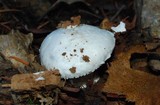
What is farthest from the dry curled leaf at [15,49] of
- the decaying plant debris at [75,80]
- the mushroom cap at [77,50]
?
the mushroom cap at [77,50]

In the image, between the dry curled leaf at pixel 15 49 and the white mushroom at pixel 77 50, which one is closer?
the white mushroom at pixel 77 50

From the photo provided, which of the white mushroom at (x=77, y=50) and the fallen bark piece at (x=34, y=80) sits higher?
the white mushroom at (x=77, y=50)

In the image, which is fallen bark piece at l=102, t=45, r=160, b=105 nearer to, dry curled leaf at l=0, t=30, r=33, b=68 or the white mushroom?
the white mushroom

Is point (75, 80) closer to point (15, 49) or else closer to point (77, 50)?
point (77, 50)

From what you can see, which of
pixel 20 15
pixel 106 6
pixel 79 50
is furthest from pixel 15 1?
pixel 79 50

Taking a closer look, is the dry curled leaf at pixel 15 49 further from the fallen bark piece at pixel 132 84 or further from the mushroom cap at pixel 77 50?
the fallen bark piece at pixel 132 84

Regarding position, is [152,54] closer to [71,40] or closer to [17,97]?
[71,40]
